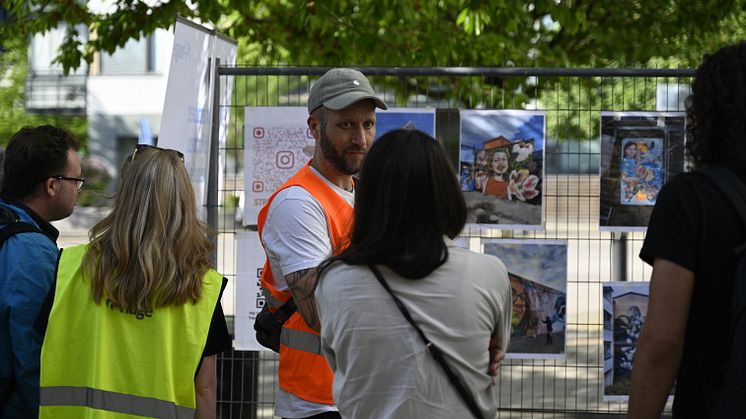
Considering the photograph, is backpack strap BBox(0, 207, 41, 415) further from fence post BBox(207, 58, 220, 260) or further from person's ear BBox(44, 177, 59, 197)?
fence post BBox(207, 58, 220, 260)

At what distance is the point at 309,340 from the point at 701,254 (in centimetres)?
147

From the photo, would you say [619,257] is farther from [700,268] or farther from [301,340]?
[700,268]

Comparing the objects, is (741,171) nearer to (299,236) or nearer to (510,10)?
(299,236)

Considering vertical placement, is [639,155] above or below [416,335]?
above

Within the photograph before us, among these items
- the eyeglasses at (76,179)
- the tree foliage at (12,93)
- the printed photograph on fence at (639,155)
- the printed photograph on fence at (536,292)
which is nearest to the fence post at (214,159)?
the printed photograph on fence at (536,292)

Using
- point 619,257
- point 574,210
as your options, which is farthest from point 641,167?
point 619,257

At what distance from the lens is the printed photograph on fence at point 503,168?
576cm

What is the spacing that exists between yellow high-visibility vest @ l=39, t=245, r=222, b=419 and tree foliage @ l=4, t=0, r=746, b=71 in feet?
16.7

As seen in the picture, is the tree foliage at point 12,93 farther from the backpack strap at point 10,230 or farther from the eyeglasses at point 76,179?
the backpack strap at point 10,230

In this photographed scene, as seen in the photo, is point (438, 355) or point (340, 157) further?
point (340, 157)

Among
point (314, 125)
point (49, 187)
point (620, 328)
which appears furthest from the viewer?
point (620, 328)

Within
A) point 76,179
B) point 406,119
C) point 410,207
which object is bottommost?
point 410,207

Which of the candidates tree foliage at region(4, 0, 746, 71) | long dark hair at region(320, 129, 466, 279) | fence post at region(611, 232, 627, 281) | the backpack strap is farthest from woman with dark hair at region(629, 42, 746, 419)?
tree foliage at region(4, 0, 746, 71)

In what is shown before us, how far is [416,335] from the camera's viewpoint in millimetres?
2652
